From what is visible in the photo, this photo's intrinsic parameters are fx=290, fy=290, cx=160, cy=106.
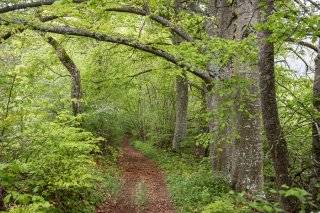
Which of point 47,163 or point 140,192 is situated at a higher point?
point 47,163

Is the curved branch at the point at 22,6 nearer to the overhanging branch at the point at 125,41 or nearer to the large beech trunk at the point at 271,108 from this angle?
the overhanging branch at the point at 125,41

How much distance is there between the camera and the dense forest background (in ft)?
12.4

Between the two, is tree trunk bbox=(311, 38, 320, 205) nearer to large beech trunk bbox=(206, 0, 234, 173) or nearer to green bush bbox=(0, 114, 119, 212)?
green bush bbox=(0, 114, 119, 212)

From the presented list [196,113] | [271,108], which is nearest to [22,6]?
[196,113]

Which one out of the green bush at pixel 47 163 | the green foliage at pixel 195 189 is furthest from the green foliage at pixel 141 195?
the green bush at pixel 47 163

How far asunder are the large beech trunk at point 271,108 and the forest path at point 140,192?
5.01 meters

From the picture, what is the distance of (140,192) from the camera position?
9930 millimetres

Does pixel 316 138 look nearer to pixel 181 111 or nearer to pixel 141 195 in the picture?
pixel 141 195

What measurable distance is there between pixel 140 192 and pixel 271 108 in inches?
278

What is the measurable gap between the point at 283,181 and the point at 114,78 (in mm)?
10100

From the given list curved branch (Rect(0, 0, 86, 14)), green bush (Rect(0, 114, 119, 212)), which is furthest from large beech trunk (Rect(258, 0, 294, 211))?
curved branch (Rect(0, 0, 86, 14))

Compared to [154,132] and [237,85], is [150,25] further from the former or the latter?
[154,132]

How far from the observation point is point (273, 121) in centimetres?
390

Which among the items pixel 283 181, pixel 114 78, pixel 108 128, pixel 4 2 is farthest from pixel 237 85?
pixel 108 128
